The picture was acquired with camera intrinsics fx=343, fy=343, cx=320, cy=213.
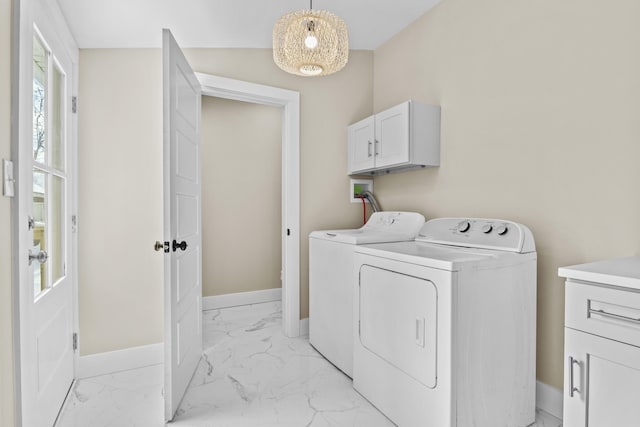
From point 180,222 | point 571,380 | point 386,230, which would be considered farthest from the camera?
point 386,230

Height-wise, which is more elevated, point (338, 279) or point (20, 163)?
point (20, 163)

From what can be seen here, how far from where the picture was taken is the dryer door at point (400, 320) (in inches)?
59.7

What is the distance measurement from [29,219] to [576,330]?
206 cm

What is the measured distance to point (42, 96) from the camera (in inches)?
63.4

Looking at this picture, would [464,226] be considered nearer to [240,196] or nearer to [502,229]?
[502,229]

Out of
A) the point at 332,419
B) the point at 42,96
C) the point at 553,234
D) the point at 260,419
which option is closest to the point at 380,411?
the point at 332,419

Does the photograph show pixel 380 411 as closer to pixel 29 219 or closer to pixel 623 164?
pixel 623 164

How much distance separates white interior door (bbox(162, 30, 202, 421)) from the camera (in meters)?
1.72

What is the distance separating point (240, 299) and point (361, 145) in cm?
214

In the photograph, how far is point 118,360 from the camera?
2236 millimetres

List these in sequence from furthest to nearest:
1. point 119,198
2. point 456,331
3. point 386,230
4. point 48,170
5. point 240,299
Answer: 1. point 240,299
2. point 386,230
3. point 119,198
4. point 48,170
5. point 456,331

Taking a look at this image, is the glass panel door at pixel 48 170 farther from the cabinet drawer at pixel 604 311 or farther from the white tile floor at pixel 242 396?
the cabinet drawer at pixel 604 311

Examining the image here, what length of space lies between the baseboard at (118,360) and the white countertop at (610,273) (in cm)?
240

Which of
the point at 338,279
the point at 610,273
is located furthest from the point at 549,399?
the point at 338,279
